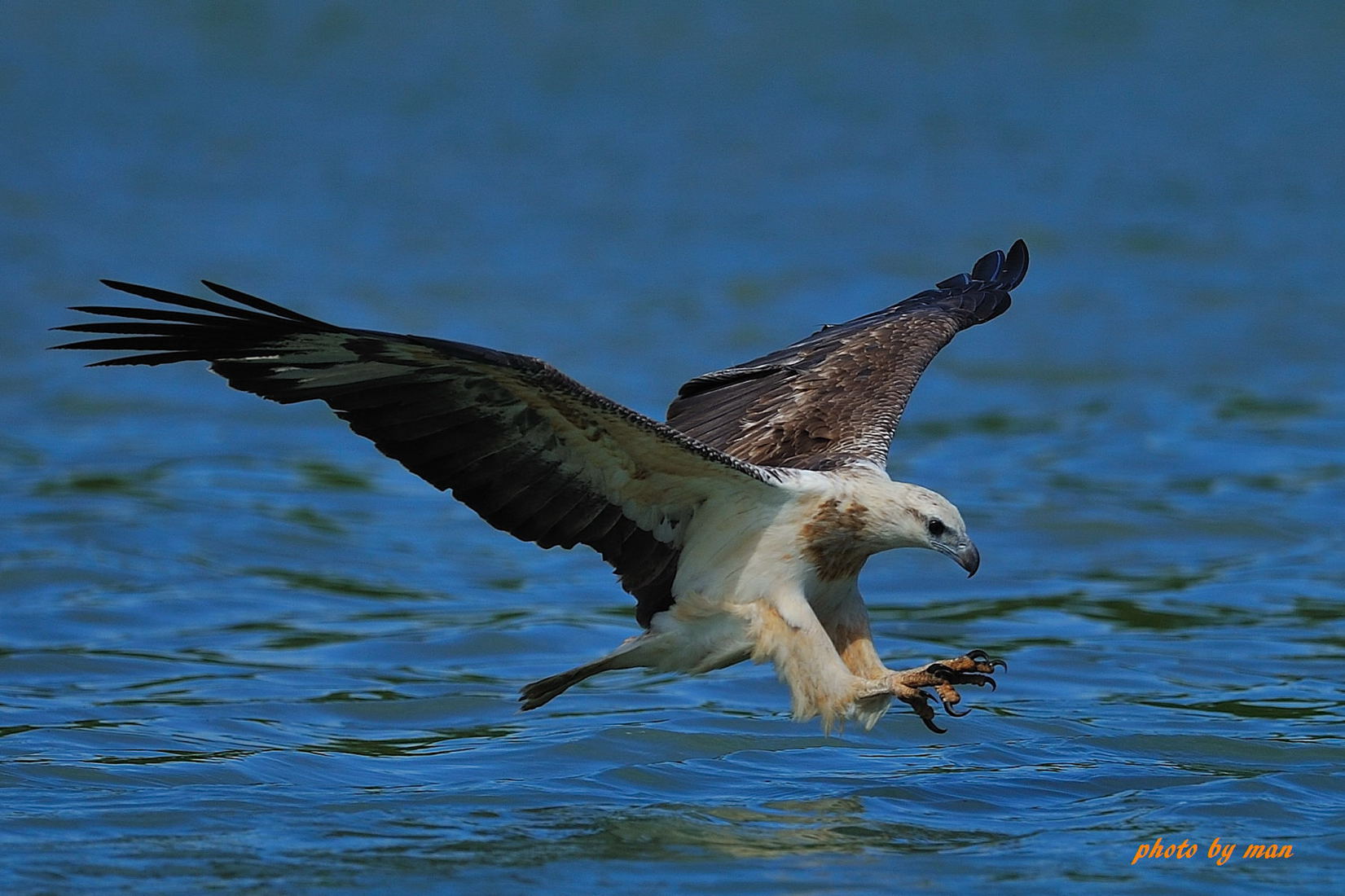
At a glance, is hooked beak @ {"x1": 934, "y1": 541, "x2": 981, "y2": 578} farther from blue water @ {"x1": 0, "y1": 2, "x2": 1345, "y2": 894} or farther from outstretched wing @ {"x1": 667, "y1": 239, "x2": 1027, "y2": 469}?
blue water @ {"x1": 0, "y1": 2, "x2": 1345, "y2": 894}

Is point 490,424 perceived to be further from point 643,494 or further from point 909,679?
point 909,679

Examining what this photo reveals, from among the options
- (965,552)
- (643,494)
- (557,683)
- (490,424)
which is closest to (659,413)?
(557,683)

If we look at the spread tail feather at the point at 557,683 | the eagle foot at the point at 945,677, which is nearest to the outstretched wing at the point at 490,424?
the spread tail feather at the point at 557,683

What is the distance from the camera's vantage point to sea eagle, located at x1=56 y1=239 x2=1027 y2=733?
25.0 feet

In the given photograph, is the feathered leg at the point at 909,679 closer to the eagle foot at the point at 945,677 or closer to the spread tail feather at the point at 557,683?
the eagle foot at the point at 945,677

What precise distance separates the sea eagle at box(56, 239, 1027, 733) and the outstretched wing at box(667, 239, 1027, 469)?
1.25ft

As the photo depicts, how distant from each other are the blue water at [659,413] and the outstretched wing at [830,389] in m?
1.52

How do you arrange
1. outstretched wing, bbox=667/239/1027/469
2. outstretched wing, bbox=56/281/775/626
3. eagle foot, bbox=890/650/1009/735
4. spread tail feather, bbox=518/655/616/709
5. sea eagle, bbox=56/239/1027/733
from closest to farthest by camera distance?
outstretched wing, bbox=56/281/775/626 → sea eagle, bbox=56/239/1027/733 → eagle foot, bbox=890/650/1009/735 → spread tail feather, bbox=518/655/616/709 → outstretched wing, bbox=667/239/1027/469

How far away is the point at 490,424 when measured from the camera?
8.00 metres

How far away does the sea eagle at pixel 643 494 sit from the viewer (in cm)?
762

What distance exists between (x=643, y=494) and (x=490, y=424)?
0.80 m

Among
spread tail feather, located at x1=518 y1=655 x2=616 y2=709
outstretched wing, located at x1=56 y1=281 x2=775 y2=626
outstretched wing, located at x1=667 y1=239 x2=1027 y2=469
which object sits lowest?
spread tail feather, located at x1=518 y1=655 x2=616 y2=709

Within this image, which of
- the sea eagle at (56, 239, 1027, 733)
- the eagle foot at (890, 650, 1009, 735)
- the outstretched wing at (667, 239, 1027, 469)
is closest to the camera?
the sea eagle at (56, 239, 1027, 733)

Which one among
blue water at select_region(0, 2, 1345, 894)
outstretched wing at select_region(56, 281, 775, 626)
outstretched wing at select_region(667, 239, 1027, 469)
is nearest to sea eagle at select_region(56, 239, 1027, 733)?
outstretched wing at select_region(56, 281, 775, 626)
